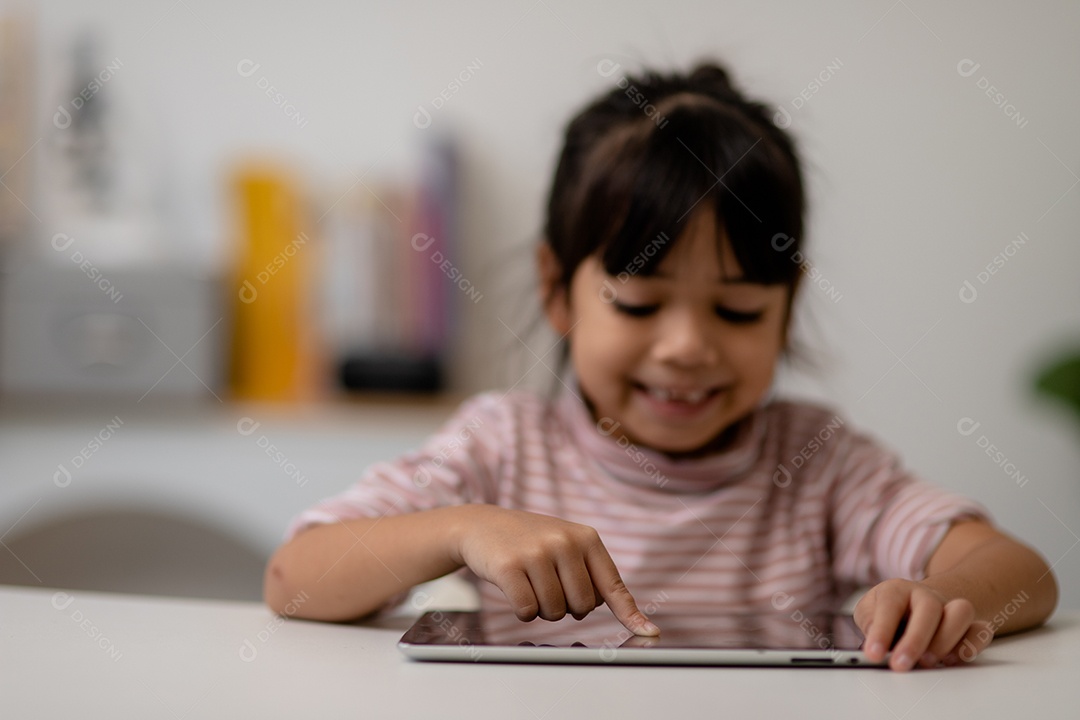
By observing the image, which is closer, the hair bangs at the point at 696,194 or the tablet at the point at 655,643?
the tablet at the point at 655,643

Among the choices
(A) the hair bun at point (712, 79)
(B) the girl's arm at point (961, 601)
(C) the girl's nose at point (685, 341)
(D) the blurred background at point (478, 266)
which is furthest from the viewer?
(D) the blurred background at point (478, 266)

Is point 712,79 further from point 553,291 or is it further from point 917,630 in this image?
point 917,630

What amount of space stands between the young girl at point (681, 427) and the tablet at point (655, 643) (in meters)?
0.17

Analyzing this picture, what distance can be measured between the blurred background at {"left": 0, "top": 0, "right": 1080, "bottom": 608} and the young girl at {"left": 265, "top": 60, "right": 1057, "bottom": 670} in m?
0.62

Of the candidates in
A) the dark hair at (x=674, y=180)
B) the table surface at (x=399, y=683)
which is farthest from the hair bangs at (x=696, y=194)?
the table surface at (x=399, y=683)

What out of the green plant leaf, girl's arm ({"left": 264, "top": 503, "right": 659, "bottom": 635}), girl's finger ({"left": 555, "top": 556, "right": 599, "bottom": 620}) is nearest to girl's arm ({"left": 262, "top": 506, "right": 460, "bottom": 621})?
A: girl's arm ({"left": 264, "top": 503, "right": 659, "bottom": 635})

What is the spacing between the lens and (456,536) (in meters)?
0.66

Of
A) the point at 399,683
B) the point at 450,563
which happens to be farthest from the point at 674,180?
the point at 399,683

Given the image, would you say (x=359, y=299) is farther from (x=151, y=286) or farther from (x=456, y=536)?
(x=456, y=536)

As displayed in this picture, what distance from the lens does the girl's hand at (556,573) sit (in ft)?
1.94

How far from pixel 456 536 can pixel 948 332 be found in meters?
1.25

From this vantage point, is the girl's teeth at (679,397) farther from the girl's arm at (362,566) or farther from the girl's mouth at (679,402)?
the girl's arm at (362,566)

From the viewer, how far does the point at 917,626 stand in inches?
21.2

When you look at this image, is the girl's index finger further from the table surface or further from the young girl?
the young girl
